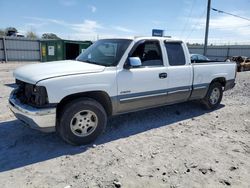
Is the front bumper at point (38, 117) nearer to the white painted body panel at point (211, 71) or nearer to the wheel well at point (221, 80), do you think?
the white painted body panel at point (211, 71)

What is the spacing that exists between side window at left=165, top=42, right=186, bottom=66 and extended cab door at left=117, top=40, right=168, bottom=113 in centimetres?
28

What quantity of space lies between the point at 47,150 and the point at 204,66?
14.0 ft

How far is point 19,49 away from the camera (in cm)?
2458

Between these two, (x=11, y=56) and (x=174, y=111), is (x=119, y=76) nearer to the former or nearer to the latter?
(x=174, y=111)

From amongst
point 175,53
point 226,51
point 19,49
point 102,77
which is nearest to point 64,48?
point 175,53

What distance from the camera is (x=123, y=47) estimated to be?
4.31 m

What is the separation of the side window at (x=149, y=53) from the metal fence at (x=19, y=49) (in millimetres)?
23234

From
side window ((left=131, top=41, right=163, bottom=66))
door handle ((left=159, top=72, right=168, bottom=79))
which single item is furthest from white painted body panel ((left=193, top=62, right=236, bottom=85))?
side window ((left=131, top=41, right=163, bottom=66))

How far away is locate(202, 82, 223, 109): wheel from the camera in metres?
6.11

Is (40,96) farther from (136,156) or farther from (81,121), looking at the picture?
(136,156)

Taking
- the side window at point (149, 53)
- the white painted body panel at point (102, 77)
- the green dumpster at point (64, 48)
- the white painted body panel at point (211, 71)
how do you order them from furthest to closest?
the green dumpster at point (64, 48) → the white painted body panel at point (211, 71) → the side window at point (149, 53) → the white painted body panel at point (102, 77)

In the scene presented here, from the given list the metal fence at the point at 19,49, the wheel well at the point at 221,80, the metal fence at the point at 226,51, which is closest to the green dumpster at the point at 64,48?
the wheel well at the point at 221,80

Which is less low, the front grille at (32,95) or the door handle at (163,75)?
the door handle at (163,75)

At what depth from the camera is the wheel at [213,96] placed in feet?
20.1
